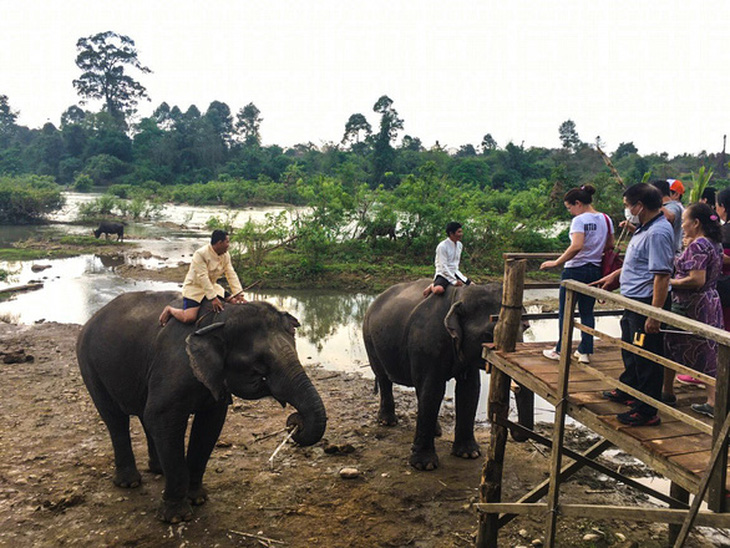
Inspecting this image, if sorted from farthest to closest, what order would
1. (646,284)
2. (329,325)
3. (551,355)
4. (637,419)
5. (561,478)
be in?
(329,325), (551,355), (561,478), (646,284), (637,419)

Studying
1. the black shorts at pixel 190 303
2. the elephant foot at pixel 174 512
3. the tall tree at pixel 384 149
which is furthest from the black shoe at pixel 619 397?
the tall tree at pixel 384 149

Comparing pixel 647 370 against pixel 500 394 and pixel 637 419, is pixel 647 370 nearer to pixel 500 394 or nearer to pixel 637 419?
pixel 637 419

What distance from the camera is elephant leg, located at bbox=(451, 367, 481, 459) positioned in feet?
21.6

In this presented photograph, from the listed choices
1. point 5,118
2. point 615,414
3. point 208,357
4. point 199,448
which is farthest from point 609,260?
point 5,118

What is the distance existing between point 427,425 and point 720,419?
3893mm

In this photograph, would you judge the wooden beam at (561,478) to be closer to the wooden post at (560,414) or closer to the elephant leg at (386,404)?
the wooden post at (560,414)

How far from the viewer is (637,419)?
360 centimetres

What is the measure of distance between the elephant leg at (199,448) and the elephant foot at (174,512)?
0.26m

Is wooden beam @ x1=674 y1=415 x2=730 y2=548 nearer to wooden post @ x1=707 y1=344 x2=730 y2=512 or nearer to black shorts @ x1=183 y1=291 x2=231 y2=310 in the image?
wooden post @ x1=707 y1=344 x2=730 y2=512

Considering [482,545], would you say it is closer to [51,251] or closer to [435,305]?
[435,305]

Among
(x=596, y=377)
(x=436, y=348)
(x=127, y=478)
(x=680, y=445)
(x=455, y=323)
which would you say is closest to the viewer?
(x=680, y=445)

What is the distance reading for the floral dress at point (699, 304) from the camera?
13.7 feet

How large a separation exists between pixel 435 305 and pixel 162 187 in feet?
171

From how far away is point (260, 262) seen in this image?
18219 mm
